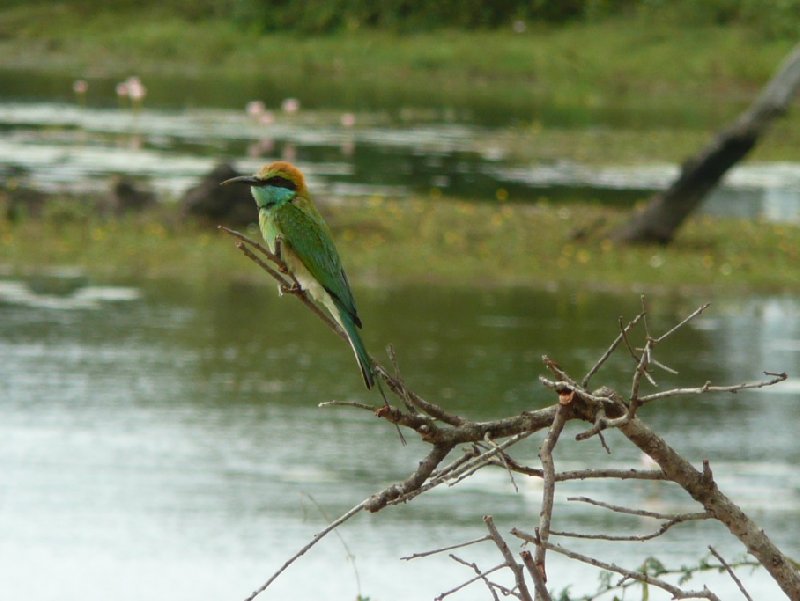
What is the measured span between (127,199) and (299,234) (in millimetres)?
12279

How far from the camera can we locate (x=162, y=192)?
705 inches

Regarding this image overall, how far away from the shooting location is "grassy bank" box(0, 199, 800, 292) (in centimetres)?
1434

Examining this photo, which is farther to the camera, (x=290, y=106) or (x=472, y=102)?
(x=472, y=102)

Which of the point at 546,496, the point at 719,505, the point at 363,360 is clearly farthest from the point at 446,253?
the point at 546,496

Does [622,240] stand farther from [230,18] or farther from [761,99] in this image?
[230,18]

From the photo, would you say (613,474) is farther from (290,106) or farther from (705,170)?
(290,106)

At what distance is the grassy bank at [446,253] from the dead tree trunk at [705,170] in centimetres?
26

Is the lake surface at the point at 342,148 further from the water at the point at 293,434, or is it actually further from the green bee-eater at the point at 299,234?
the green bee-eater at the point at 299,234

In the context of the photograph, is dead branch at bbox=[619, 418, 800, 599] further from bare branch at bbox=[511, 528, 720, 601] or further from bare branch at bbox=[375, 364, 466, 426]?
bare branch at bbox=[375, 364, 466, 426]

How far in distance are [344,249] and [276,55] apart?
29589 mm

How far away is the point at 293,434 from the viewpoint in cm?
960

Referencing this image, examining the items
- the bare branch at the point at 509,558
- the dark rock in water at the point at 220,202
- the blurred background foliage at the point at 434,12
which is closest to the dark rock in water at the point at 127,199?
the dark rock in water at the point at 220,202

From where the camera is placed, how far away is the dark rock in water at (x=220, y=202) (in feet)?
52.0

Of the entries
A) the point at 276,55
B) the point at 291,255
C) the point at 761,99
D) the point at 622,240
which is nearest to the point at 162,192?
the point at 622,240
